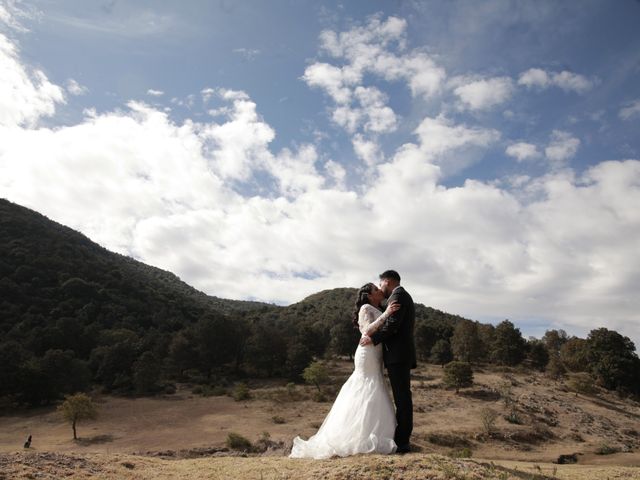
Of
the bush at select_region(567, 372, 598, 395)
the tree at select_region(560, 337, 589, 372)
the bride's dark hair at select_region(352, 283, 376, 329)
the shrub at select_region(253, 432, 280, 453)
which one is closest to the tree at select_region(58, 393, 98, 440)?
the shrub at select_region(253, 432, 280, 453)

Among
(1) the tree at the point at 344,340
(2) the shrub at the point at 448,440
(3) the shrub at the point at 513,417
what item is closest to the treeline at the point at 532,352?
(1) the tree at the point at 344,340

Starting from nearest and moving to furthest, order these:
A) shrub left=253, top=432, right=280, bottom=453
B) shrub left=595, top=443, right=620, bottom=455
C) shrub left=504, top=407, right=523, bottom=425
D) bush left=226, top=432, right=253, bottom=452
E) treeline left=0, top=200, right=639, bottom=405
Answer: shrub left=253, top=432, right=280, bottom=453 < bush left=226, top=432, right=253, bottom=452 < shrub left=595, top=443, right=620, bottom=455 < shrub left=504, top=407, right=523, bottom=425 < treeline left=0, top=200, right=639, bottom=405

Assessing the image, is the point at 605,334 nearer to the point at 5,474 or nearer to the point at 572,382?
the point at 572,382

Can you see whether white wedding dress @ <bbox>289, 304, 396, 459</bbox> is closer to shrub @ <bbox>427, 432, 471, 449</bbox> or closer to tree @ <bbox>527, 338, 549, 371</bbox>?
shrub @ <bbox>427, 432, 471, 449</bbox>

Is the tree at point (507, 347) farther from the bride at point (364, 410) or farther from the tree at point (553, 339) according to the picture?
the bride at point (364, 410)

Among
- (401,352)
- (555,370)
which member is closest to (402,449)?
(401,352)

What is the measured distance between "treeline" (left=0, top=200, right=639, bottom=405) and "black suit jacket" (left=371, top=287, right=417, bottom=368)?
45970mm

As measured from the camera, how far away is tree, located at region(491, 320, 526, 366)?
64.1 metres

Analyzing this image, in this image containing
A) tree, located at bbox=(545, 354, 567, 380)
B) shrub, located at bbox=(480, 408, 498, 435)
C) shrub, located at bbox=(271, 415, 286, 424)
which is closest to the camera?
shrub, located at bbox=(480, 408, 498, 435)

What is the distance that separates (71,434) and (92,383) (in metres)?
19.4

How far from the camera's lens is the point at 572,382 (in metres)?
50.3

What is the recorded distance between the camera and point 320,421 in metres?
34.3

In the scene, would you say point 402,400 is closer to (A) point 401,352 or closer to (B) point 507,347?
(A) point 401,352

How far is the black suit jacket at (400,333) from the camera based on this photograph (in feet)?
22.1
